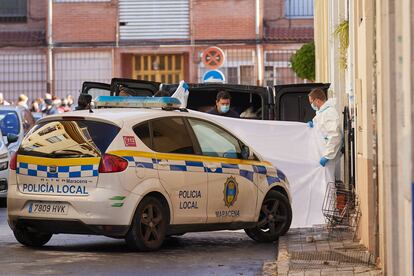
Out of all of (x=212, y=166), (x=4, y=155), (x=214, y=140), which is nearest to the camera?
(x=212, y=166)

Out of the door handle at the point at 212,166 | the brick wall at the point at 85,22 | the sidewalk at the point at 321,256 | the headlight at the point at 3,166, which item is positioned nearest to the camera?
the sidewalk at the point at 321,256

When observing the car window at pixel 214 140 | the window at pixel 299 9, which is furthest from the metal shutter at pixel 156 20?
the car window at pixel 214 140

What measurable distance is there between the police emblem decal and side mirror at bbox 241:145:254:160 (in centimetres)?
43

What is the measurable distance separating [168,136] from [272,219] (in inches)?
82.0

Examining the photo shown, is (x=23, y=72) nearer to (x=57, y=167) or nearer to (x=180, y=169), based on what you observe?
(x=180, y=169)

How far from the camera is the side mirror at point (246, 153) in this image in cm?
1535

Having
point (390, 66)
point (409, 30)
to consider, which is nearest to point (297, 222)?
point (390, 66)

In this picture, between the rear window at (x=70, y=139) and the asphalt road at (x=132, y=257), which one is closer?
the asphalt road at (x=132, y=257)

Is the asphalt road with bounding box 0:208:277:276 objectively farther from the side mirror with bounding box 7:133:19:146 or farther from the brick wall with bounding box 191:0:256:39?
the brick wall with bounding box 191:0:256:39

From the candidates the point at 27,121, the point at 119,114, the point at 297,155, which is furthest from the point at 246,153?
the point at 27,121

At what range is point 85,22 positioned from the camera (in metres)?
48.6

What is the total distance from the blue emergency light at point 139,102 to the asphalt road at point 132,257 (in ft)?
5.16

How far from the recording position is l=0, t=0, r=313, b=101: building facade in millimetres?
47375

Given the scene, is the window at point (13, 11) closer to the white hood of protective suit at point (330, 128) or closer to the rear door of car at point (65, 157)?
the white hood of protective suit at point (330, 128)
